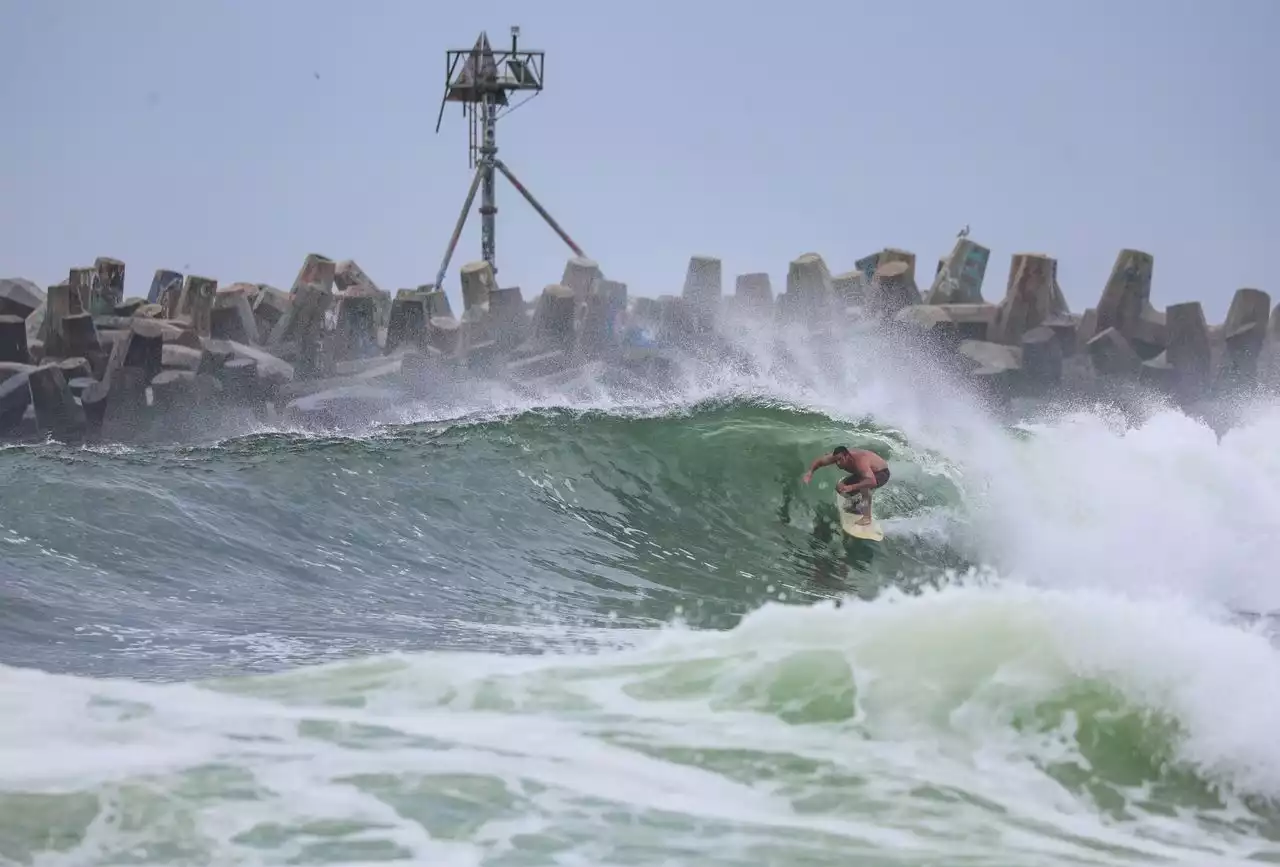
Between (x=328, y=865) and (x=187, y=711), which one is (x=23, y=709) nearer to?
(x=187, y=711)

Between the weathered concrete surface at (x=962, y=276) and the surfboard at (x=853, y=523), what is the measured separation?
350 inches

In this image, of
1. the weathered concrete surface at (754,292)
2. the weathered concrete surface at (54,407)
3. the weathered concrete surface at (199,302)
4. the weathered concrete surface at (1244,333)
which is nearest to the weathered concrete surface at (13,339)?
the weathered concrete surface at (54,407)

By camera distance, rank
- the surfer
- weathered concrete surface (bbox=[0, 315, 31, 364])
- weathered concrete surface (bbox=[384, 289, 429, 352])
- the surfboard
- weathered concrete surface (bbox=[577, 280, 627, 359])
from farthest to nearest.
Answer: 1. weathered concrete surface (bbox=[577, 280, 627, 359])
2. weathered concrete surface (bbox=[384, 289, 429, 352])
3. weathered concrete surface (bbox=[0, 315, 31, 364])
4. the surfboard
5. the surfer

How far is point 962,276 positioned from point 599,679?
49.4ft

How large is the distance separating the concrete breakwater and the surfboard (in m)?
5.99

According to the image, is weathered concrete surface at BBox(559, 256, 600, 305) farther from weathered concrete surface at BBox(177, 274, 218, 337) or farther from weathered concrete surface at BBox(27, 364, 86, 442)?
weathered concrete surface at BBox(27, 364, 86, 442)

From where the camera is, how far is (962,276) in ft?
67.8

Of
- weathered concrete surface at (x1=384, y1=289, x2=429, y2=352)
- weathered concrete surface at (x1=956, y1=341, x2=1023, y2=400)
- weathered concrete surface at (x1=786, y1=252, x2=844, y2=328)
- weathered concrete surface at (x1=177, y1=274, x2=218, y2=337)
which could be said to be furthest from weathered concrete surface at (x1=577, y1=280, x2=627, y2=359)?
weathered concrete surface at (x1=956, y1=341, x2=1023, y2=400)

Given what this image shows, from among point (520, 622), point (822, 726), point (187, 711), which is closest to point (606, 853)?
point (822, 726)

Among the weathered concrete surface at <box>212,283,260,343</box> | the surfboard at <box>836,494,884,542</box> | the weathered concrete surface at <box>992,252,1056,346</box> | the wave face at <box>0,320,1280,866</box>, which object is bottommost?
the wave face at <box>0,320,1280,866</box>

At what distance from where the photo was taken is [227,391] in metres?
17.1

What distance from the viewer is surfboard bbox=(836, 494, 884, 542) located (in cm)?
1227

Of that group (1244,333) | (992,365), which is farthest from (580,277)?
(1244,333)

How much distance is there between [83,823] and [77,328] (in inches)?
542
